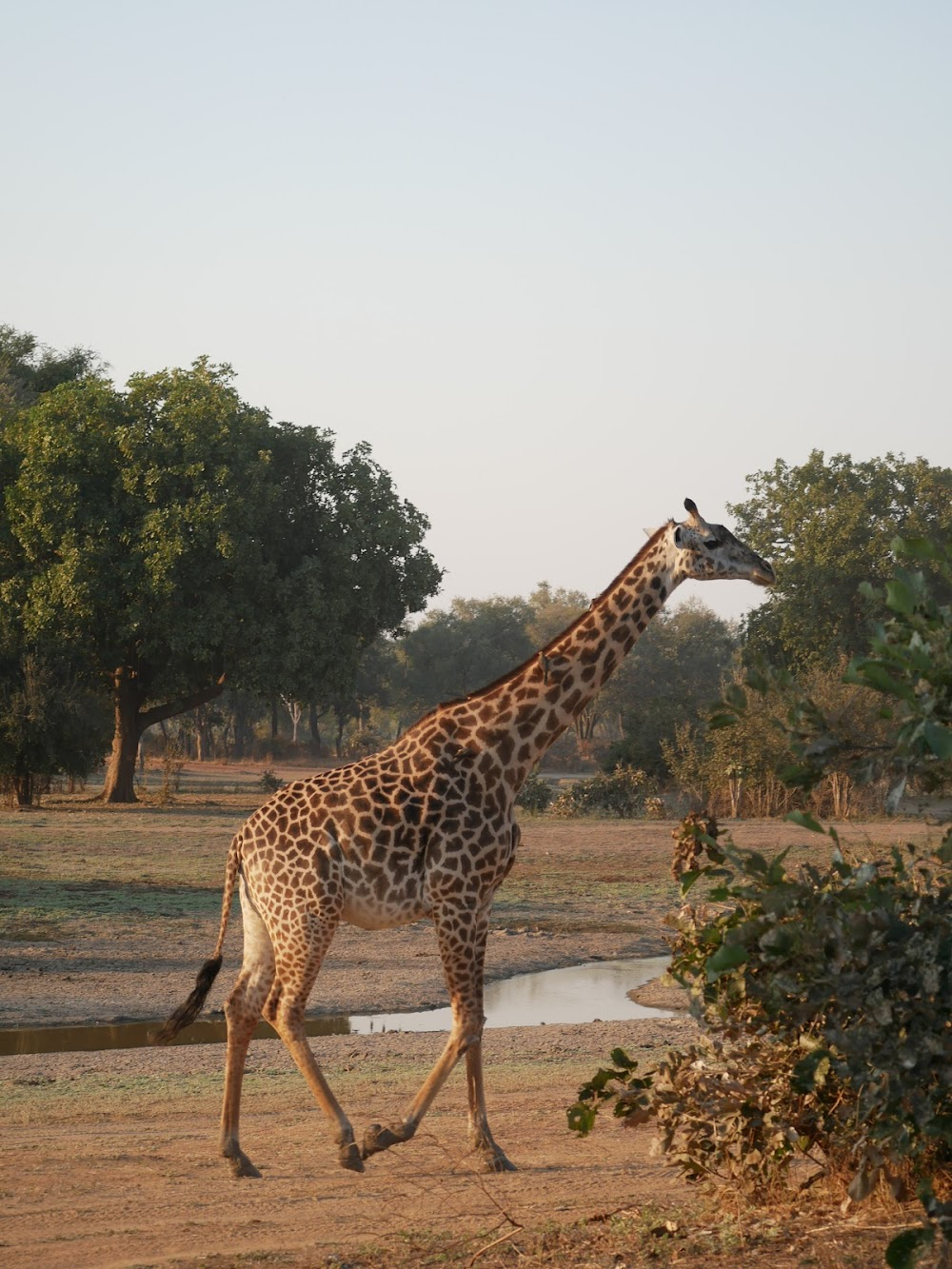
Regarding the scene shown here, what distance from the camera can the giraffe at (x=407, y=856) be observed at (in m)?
7.14

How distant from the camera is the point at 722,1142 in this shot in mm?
5246

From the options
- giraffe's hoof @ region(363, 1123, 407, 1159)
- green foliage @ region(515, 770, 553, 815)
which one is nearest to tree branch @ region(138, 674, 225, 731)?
green foliage @ region(515, 770, 553, 815)

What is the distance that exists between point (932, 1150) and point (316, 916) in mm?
3275

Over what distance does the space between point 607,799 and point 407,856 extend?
24.5 m

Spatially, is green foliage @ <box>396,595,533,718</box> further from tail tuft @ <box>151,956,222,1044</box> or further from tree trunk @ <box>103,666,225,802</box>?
tail tuft @ <box>151,956,222,1044</box>

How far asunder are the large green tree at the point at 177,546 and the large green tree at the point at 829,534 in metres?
14.1

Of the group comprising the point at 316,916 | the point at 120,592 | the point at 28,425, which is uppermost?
the point at 28,425

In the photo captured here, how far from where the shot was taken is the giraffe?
7137 mm

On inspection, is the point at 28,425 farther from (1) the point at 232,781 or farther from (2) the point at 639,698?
(2) the point at 639,698

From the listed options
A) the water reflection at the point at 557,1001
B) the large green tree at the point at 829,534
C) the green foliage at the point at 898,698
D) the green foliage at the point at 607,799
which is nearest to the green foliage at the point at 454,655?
the large green tree at the point at 829,534

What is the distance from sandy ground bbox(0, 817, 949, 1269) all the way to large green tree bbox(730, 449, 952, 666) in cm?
2945

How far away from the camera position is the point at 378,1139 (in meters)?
6.57

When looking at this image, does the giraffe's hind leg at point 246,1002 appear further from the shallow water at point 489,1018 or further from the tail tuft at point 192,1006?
the shallow water at point 489,1018

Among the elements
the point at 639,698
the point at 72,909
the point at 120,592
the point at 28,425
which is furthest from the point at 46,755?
the point at 639,698
